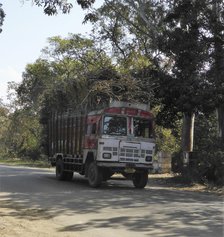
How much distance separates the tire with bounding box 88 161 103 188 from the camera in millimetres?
19109

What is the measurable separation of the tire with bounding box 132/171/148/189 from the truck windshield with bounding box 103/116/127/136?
6.66 feet

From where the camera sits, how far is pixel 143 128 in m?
19.9

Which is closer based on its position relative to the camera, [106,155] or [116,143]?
[106,155]

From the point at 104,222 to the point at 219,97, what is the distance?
1111 centimetres

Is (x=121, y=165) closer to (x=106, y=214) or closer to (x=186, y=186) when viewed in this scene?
(x=186, y=186)

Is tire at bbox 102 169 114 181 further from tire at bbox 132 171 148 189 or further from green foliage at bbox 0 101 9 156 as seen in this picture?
green foliage at bbox 0 101 9 156

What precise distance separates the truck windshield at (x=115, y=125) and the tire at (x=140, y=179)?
2.03 meters

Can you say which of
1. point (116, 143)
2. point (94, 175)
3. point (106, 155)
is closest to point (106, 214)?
point (106, 155)

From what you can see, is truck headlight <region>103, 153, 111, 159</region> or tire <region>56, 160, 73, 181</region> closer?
truck headlight <region>103, 153, 111, 159</region>

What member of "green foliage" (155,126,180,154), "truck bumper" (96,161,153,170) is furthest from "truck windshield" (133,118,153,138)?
"green foliage" (155,126,180,154)

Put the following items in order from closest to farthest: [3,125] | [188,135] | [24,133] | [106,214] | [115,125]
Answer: [106,214] < [115,125] < [188,135] < [24,133] < [3,125]

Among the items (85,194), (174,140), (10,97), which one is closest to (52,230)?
(85,194)

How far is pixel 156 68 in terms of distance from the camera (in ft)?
78.6

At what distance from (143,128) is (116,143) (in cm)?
146
